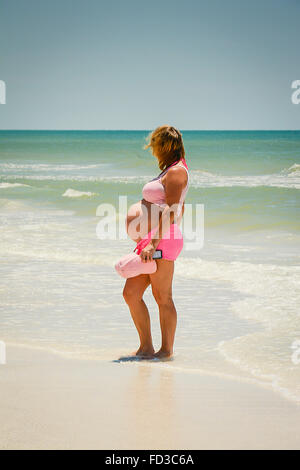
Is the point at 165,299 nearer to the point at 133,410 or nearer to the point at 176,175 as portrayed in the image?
the point at 176,175

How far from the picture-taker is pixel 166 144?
4.11 metres

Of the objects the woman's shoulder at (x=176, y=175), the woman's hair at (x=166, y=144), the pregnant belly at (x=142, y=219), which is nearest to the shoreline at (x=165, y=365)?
the pregnant belly at (x=142, y=219)

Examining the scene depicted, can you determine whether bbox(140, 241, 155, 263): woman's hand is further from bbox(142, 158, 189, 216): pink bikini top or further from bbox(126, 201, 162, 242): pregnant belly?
bbox(142, 158, 189, 216): pink bikini top

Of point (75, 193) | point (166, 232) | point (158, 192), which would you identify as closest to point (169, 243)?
point (166, 232)

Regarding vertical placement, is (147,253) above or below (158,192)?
below

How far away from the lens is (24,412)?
3.17 meters

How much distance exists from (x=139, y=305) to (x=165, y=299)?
7.2 inches

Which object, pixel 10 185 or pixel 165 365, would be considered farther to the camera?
pixel 10 185

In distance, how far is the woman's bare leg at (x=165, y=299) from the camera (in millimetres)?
4199

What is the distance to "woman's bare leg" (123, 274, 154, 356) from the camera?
4246mm

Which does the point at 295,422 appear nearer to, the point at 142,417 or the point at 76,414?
the point at 142,417

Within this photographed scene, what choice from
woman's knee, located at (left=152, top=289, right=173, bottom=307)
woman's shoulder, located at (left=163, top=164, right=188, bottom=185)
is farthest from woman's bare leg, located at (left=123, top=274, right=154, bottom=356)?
woman's shoulder, located at (left=163, top=164, right=188, bottom=185)

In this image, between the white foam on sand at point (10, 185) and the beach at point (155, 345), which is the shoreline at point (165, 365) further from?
the white foam on sand at point (10, 185)
